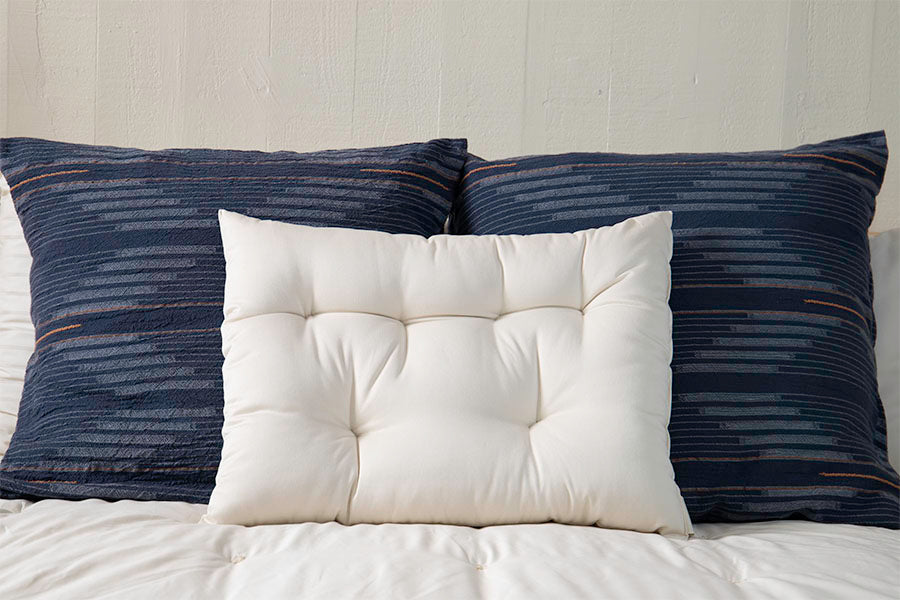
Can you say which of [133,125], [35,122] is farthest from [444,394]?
[35,122]

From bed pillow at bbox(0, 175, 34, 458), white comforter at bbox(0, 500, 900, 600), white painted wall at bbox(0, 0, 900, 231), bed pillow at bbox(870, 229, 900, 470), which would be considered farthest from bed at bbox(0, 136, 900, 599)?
white painted wall at bbox(0, 0, 900, 231)

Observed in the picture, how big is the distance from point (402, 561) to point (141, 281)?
0.57 meters

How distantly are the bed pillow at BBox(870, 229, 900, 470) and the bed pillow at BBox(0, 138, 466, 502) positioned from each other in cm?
76

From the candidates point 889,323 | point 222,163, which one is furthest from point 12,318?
point 889,323

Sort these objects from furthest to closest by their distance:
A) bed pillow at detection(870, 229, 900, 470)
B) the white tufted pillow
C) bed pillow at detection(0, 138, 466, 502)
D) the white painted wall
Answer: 1. the white painted wall
2. bed pillow at detection(870, 229, 900, 470)
3. bed pillow at detection(0, 138, 466, 502)
4. the white tufted pillow

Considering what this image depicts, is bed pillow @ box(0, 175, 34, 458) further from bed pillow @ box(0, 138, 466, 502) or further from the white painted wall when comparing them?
the white painted wall

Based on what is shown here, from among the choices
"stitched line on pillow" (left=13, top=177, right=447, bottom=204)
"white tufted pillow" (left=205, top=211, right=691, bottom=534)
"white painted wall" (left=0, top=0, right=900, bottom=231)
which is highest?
"white painted wall" (left=0, top=0, right=900, bottom=231)

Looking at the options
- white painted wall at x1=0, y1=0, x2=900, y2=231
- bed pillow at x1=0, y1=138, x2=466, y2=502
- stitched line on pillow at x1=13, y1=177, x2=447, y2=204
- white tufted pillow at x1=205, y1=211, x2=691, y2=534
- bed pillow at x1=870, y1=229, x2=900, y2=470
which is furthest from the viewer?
white painted wall at x1=0, y1=0, x2=900, y2=231

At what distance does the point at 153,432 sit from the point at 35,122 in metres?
0.93

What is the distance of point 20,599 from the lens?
708 mm

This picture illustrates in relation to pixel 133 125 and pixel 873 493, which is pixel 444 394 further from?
pixel 133 125

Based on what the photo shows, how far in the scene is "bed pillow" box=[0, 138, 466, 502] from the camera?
1052 millimetres

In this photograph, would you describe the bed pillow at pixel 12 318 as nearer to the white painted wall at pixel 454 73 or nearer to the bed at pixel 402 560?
the bed at pixel 402 560

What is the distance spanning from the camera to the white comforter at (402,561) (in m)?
0.73
